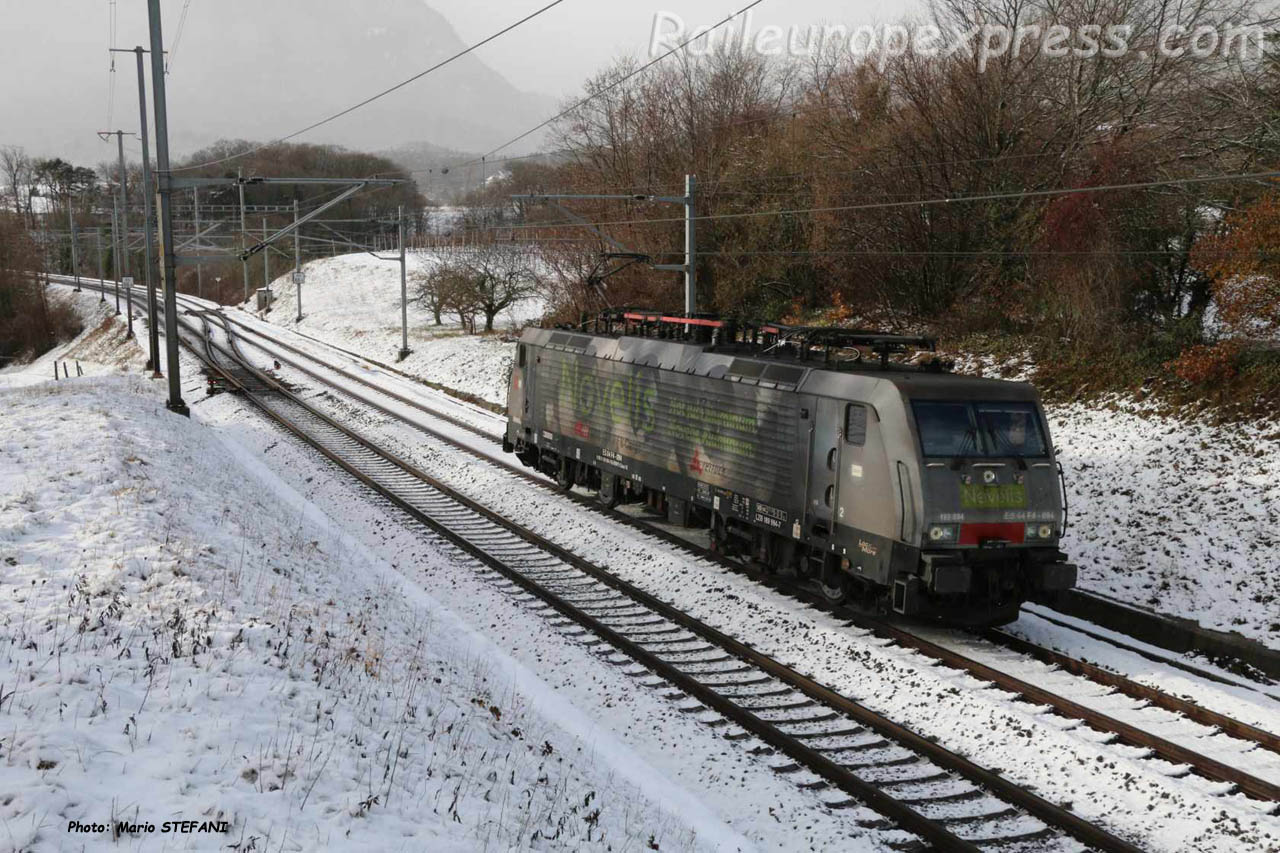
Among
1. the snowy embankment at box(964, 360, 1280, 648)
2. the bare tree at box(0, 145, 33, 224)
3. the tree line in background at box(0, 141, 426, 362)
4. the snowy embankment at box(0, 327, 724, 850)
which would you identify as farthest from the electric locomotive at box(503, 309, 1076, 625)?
the bare tree at box(0, 145, 33, 224)

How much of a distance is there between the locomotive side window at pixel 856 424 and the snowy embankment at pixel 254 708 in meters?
4.66

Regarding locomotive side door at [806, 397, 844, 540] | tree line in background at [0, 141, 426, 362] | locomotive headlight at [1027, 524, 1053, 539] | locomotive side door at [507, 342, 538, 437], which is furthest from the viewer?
tree line in background at [0, 141, 426, 362]

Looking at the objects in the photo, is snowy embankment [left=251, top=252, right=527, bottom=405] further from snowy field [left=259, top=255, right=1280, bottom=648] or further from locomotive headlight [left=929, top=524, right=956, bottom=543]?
locomotive headlight [left=929, top=524, right=956, bottom=543]

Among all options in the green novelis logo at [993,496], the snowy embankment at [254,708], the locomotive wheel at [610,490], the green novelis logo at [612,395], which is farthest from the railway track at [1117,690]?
the snowy embankment at [254,708]

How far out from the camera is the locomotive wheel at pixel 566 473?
782 inches

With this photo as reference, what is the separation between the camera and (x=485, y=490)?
20.8 metres

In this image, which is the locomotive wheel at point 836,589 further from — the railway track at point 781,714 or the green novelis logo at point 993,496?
the green novelis logo at point 993,496

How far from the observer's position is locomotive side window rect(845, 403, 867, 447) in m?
11.9

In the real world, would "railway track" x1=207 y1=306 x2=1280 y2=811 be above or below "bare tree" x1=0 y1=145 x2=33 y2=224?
below

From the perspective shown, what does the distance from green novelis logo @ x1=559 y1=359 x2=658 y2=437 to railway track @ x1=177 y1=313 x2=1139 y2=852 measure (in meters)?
2.58

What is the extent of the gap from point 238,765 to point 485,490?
46.5 feet

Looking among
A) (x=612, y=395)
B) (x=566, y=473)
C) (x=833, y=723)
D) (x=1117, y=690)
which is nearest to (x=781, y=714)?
(x=833, y=723)

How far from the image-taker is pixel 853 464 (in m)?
12.1

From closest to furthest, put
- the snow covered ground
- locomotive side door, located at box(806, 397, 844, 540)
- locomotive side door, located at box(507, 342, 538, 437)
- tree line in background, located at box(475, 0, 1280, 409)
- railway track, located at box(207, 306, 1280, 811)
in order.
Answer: railway track, located at box(207, 306, 1280, 811) < locomotive side door, located at box(806, 397, 844, 540) < tree line in background, located at box(475, 0, 1280, 409) < locomotive side door, located at box(507, 342, 538, 437) < the snow covered ground
